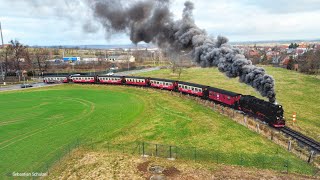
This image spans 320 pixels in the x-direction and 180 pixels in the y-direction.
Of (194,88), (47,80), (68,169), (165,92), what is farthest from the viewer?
(47,80)

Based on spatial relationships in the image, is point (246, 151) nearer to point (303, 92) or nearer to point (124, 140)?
point (124, 140)

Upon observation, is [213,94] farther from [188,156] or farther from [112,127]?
[188,156]

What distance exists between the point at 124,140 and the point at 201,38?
894 inches

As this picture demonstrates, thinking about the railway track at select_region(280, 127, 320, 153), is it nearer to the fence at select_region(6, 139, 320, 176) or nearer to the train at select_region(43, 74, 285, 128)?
the train at select_region(43, 74, 285, 128)

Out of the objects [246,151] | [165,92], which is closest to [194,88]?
[165,92]

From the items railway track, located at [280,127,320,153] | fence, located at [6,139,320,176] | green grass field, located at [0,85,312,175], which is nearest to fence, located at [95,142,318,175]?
fence, located at [6,139,320,176]

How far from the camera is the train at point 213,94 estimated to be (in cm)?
3997

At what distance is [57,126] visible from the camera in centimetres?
4531

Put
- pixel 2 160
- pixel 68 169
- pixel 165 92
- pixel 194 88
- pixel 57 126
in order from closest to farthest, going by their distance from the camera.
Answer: pixel 68 169
pixel 2 160
pixel 57 126
pixel 194 88
pixel 165 92

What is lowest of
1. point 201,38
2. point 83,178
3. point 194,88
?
point 83,178

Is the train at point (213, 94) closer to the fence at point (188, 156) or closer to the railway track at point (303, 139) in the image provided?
the railway track at point (303, 139)

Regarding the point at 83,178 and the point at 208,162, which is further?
the point at 208,162

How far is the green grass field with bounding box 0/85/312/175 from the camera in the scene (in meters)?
33.8

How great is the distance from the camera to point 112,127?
144ft
